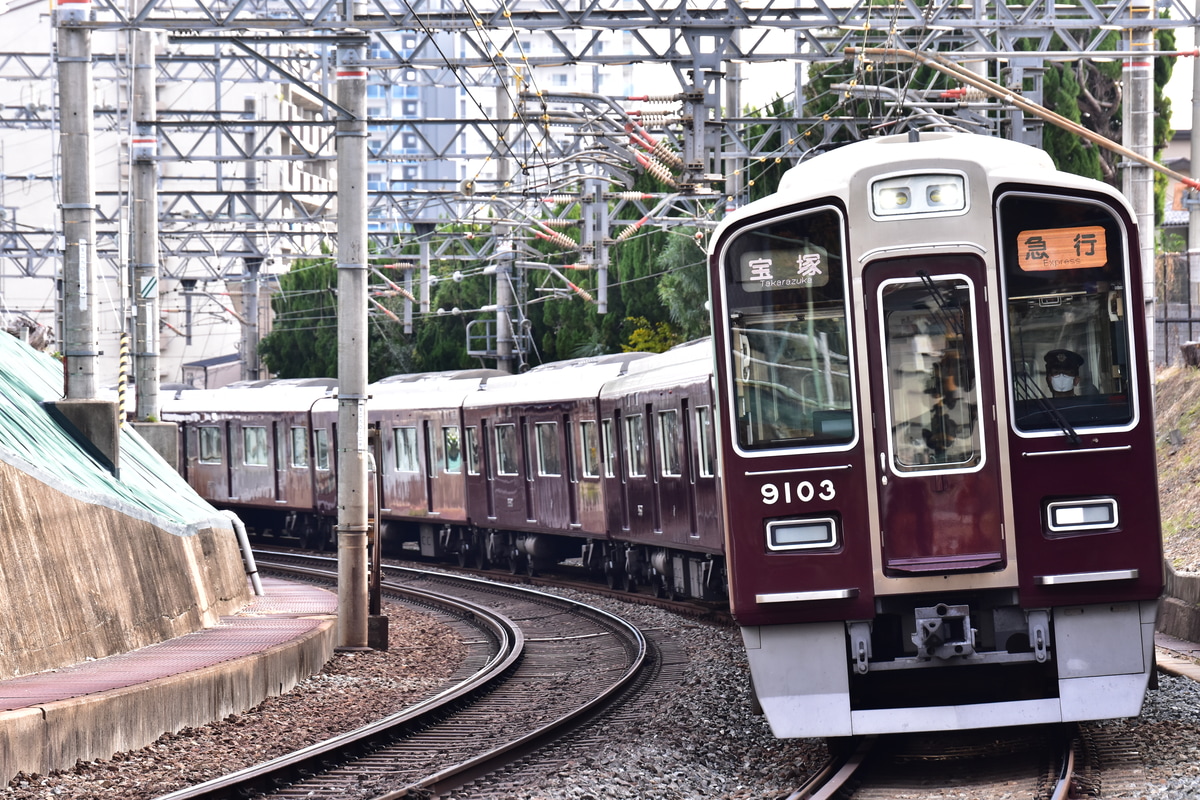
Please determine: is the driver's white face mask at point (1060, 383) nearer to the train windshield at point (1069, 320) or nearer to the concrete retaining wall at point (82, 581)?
the train windshield at point (1069, 320)

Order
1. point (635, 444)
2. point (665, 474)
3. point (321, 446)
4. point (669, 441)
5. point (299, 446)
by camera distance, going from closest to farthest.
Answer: point (669, 441), point (665, 474), point (635, 444), point (321, 446), point (299, 446)

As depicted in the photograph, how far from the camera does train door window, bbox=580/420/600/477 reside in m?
21.8

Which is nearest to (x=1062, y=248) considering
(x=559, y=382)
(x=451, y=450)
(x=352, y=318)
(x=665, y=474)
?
(x=352, y=318)

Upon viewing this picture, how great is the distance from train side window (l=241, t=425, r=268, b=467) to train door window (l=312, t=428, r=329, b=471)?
2.43m

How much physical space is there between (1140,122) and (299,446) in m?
17.8

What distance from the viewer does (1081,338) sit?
28.8 feet

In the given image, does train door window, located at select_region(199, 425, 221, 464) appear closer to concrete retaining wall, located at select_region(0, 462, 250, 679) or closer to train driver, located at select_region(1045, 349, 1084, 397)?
concrete retaining wall, located at select_region(0, 462, 250, 679)

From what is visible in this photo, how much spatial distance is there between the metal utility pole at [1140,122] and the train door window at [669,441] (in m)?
4.88

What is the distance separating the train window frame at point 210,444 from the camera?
34.5m

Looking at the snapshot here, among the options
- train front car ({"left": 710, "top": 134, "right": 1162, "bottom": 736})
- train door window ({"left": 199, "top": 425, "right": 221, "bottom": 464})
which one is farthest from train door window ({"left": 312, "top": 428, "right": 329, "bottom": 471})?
train front car ({"left": 710, "top": 134, "right": 1162, "bottom": 736})

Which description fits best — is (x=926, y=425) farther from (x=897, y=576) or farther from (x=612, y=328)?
(x=612, y=328)

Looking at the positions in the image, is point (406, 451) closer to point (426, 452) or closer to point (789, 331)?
point (426, 452)

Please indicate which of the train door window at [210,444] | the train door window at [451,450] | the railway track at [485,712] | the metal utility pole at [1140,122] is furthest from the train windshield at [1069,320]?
the train door window at [210,444]

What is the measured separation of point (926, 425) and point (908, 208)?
3.65ft
